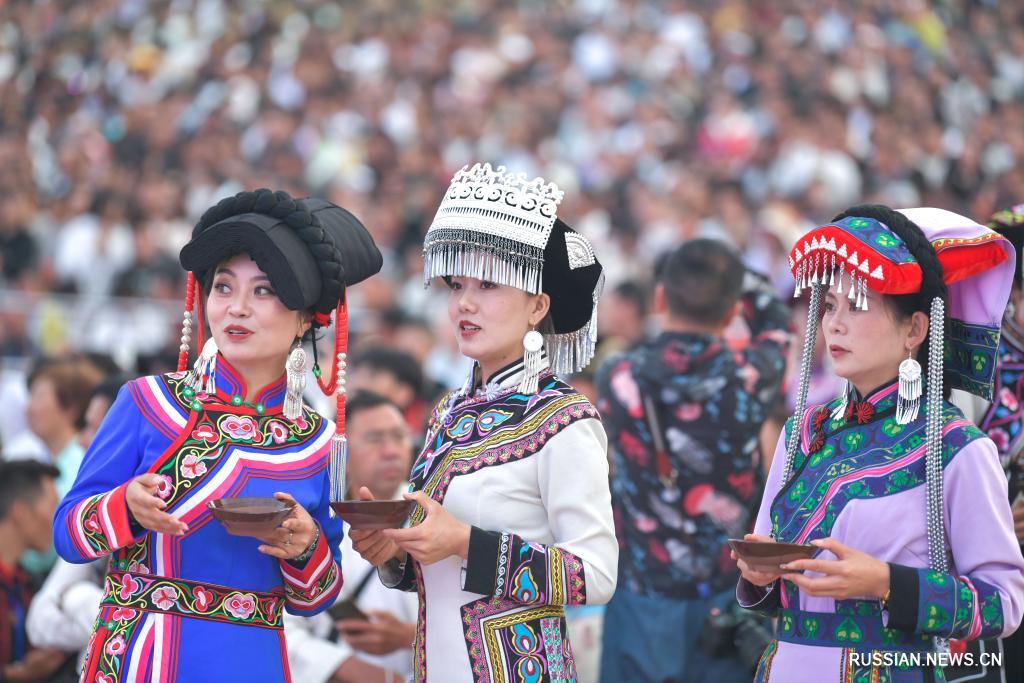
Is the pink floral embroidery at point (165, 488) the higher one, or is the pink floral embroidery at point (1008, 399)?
the pink floral embroidery at point (1008, 399)

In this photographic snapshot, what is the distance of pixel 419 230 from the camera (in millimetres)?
13250

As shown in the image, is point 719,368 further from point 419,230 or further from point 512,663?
point 419,230

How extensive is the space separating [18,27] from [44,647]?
13.7 meters

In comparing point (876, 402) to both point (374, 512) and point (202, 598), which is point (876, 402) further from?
point (202, 598)

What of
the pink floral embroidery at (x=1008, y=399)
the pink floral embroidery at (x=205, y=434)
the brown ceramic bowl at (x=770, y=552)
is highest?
the pink floral embroidery at (x=1008, y=399)

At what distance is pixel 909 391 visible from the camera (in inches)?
122

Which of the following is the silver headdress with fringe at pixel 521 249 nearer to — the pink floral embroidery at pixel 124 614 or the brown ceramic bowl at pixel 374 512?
the brown ceramic bowl at pixel 374 512

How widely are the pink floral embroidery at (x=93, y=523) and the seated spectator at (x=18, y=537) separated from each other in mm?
2201

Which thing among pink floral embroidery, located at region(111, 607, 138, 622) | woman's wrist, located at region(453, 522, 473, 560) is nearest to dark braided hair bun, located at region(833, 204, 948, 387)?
woman's wrist, located at region(453, 522, 473, 560)

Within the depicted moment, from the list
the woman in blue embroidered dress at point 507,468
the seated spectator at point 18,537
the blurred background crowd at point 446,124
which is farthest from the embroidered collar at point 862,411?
the blurred background crowd at point 446,124

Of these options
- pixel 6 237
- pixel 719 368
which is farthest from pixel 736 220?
pixel 719 368

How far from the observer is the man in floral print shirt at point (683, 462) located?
15.5 feet

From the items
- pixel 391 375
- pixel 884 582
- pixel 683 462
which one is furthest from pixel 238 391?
pixel 391 375

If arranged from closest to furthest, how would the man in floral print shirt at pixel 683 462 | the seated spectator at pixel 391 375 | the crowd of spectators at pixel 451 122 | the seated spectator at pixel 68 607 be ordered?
the seated spectator at pixel 68 607 → the man in floral print shirt at pixel 683 462 → the seated spectator at pixel 391 375 → the crowd of spectators at pixel 451 122
